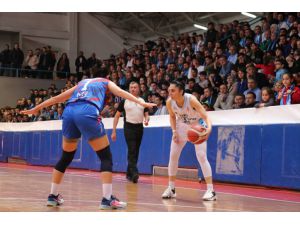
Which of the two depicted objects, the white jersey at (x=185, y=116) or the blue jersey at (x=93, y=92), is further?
the white jersey at (x=185, y=116)

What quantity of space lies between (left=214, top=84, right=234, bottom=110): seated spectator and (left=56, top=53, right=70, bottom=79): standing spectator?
1602 centimetres

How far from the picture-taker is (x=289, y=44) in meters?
13.0

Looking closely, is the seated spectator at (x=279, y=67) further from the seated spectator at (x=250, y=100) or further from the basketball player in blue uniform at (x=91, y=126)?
the basketball player in blue uniform at (x=91, y=126)

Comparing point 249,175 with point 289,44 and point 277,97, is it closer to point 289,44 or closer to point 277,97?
point 277,97

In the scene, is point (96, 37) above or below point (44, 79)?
above

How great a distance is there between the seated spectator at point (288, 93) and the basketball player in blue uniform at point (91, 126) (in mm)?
4577

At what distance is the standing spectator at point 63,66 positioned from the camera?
27.0 metres

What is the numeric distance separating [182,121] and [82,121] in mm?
2273

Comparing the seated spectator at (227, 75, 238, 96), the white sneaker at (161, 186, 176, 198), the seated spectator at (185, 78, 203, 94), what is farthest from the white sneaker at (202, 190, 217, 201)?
the seated spectator at (185, 78, 203, 94)

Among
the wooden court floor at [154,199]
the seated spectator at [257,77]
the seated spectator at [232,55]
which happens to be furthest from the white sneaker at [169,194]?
the seated spectator at [232,55]

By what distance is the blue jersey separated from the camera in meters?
6.41

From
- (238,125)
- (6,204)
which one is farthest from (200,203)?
(238,125)

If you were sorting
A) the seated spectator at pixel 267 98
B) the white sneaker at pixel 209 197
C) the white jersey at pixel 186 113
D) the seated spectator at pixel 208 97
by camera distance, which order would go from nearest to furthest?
the white sneaker at pixel 209 197 < the white jersey at pixel 186 113 < the seated spectator at pixel 267 98 < the seated spectator at pixel 208 97

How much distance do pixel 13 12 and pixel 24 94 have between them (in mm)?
5073
